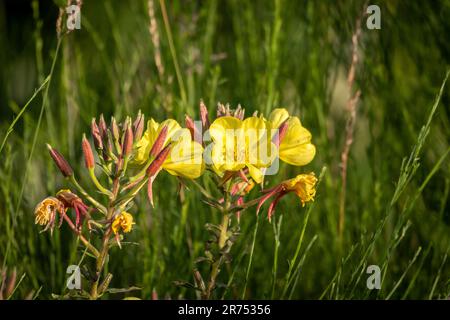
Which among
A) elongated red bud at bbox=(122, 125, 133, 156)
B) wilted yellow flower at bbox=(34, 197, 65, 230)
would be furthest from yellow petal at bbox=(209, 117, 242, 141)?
wilted yellow flower at bbox=(34, 197, 65, 230)

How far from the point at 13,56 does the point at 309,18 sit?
0.88 metres

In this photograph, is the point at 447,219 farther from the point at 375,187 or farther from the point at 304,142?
the point at 304,142

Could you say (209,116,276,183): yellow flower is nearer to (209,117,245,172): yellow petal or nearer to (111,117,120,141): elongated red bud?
(209,117,245,172): yellow petal

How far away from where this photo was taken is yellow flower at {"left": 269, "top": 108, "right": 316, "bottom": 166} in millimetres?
946

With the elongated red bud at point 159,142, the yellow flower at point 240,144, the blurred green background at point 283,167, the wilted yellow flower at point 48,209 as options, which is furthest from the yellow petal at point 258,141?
the blurred green background at point 283,167

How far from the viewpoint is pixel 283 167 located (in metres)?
1.53

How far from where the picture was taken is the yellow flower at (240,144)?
36.1 inches

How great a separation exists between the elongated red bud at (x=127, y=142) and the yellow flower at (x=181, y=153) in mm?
41

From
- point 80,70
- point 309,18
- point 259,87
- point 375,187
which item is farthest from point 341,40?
point 80,70

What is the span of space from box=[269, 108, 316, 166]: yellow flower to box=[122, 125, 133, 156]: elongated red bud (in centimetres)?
19

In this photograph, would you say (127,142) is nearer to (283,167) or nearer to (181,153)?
(181,153)

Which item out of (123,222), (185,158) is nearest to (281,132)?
(185,158)

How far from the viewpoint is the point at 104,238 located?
36.1 inches
